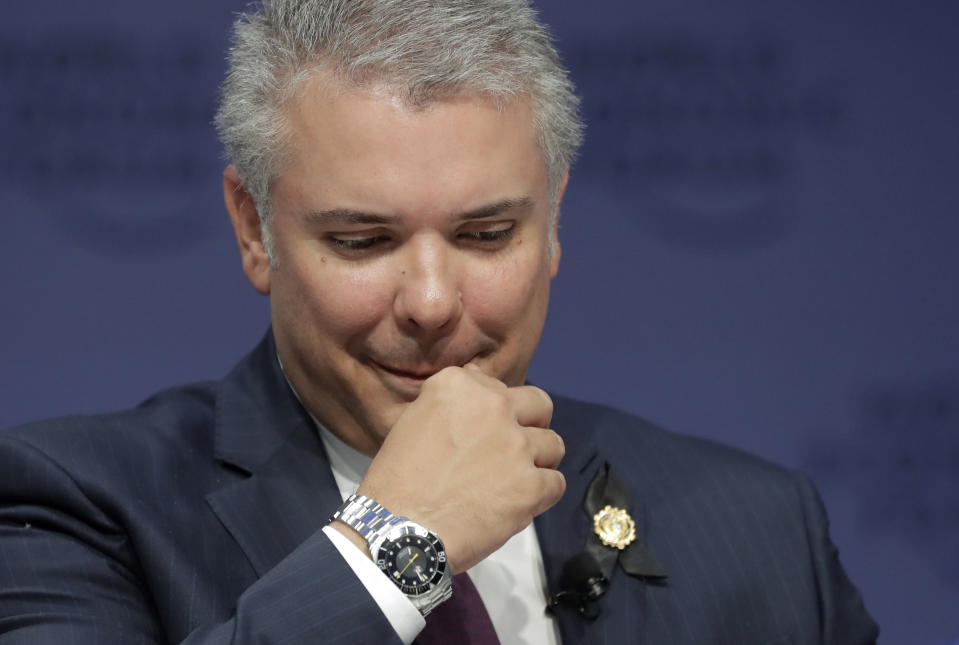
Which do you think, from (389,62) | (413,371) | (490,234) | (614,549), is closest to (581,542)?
(614,549)

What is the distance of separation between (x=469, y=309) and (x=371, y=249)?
19cm

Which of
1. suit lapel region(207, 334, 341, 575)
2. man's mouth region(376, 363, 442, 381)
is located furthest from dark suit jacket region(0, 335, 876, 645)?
man's mouth region(376, 363, 442, 381)

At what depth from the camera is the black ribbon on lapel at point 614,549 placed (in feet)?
7.75

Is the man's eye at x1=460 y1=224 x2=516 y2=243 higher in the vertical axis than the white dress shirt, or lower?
higher

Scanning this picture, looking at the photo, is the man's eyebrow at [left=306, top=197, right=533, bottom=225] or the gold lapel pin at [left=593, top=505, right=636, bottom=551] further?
the gold lapel pin at [left=593, top=505, right=636, bottom=551]

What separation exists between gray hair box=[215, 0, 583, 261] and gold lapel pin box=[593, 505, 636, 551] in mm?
582

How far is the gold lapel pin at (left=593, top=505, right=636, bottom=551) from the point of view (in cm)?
239

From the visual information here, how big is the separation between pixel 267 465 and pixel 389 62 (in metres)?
0.74

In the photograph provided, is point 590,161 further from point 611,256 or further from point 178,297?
point 178,297

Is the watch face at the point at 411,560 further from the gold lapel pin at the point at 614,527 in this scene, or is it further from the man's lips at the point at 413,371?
the gold lapel pin at the point at 614,527

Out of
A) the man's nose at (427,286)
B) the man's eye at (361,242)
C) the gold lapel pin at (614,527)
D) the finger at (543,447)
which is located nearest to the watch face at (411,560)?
the finger at (543,447)

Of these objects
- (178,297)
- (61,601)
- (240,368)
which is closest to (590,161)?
(178,297)

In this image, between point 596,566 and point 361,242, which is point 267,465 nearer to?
point 361,242

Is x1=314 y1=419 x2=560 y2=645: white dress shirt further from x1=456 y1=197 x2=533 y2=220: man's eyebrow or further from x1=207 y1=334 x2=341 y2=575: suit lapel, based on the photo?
x1=456 y1=197 x2=533 y2=220: man's eyebrow
